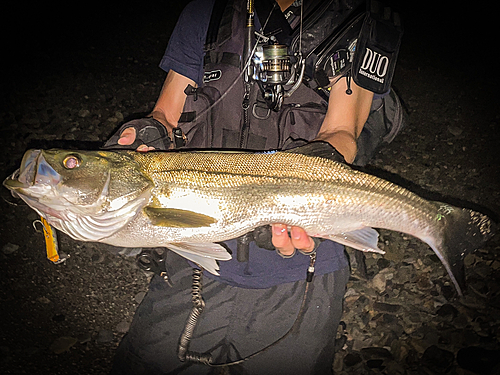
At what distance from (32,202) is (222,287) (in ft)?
4.66

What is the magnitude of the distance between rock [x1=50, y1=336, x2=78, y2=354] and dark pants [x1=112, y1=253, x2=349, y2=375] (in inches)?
47.7

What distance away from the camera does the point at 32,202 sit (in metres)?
2.00

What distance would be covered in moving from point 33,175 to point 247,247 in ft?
4.37

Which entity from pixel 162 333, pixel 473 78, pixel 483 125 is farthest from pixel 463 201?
pixel 162 333

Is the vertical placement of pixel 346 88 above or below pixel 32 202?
above

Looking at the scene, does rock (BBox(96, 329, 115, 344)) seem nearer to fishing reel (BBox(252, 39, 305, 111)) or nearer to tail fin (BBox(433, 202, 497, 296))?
fishing reel (BBox(252, 39, 305, 111))

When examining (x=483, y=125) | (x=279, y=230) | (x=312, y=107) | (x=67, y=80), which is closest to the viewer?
(x=279, y=230)

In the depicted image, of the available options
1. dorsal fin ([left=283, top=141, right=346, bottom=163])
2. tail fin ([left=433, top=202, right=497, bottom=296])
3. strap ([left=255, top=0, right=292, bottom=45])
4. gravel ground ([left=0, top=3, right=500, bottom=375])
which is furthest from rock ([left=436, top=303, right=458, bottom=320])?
strap ([left=255, top=0, right=292, bottom=45])

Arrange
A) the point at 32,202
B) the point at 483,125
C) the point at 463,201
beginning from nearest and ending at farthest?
the point at 32,202, the point at 463,201, the point at 483,125

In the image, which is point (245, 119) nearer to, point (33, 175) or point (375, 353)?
point (33, 175)

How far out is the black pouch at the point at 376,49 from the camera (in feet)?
8.02

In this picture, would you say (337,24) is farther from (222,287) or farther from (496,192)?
(496,192)

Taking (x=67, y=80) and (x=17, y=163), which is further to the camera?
(x=67, y=80)

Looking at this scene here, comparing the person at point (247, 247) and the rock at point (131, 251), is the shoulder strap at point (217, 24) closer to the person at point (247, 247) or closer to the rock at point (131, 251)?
the person at point (247, 247)
